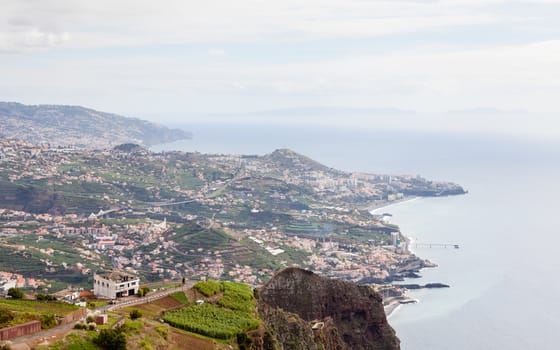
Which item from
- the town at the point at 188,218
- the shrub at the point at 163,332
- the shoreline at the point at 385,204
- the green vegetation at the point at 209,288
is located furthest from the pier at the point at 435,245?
the shrub at the point at 163,332

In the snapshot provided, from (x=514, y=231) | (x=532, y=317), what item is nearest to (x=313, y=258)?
(x=532, y=317)

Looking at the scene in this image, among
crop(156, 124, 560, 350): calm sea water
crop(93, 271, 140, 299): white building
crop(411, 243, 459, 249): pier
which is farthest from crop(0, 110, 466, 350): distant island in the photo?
crop(156, 124, 560, 350): calm sea water

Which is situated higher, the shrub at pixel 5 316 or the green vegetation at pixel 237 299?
the shrub at pixel 5 316

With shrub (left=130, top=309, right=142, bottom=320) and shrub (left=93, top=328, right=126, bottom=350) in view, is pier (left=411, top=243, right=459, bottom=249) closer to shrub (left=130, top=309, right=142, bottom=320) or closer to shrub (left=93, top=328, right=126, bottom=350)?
shrub (left=130, top=309, right=142, bottom=320)

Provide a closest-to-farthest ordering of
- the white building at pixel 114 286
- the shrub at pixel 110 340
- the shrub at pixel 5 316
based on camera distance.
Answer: the shrub at pixel 110 340
the shrub at pixel 5 316
the white building at pixel 114 286

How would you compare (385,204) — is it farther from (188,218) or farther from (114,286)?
(114,286)

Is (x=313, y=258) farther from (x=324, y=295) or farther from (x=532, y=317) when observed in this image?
(x=324, y=295)

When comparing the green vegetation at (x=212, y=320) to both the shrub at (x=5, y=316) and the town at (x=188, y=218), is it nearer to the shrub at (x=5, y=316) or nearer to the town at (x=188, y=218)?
the shrub at (x=5, y=316)
